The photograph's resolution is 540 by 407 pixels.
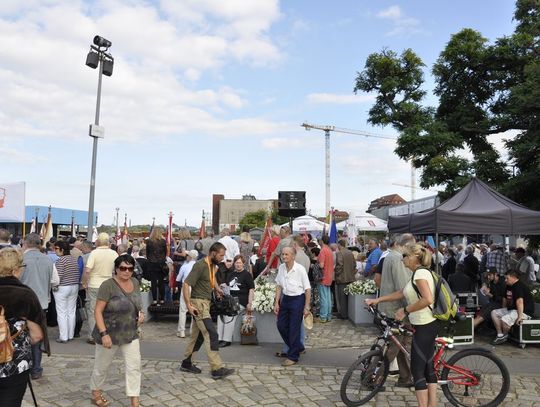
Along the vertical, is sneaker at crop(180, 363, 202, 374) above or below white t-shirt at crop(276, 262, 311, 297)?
below

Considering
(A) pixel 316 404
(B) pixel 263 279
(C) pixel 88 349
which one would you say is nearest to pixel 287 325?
(A) pixel 316 404

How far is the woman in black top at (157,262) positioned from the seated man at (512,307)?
6350 millimetres

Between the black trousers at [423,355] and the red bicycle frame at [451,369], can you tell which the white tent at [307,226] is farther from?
the black trousers at [423,355]

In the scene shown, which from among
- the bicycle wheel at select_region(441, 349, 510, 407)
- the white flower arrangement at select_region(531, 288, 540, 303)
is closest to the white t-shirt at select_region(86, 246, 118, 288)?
the bicycle wheel at select_region(441, 349, 510, 407)

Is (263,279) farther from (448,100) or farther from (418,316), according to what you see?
(448,100)

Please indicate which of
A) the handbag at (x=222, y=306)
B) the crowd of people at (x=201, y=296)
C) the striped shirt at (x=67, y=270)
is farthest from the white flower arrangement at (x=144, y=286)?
the handbag at (x=222, y=306)

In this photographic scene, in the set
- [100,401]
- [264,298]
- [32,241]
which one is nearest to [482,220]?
[264,298]

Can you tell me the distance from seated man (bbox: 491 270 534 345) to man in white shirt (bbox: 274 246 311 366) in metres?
Result: 3.53

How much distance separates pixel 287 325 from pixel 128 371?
2.63 m

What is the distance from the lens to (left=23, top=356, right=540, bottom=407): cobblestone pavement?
536cm

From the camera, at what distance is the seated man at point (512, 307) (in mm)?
8039

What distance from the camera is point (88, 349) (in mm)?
7676

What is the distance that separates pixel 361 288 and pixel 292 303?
3.55 meters

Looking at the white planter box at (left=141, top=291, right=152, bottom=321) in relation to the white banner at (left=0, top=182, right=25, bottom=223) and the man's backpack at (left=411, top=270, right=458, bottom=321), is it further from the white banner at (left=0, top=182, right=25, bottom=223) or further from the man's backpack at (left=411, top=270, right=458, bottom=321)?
the man's backpack at (left=411, top=270, right=458, bottom=321)
